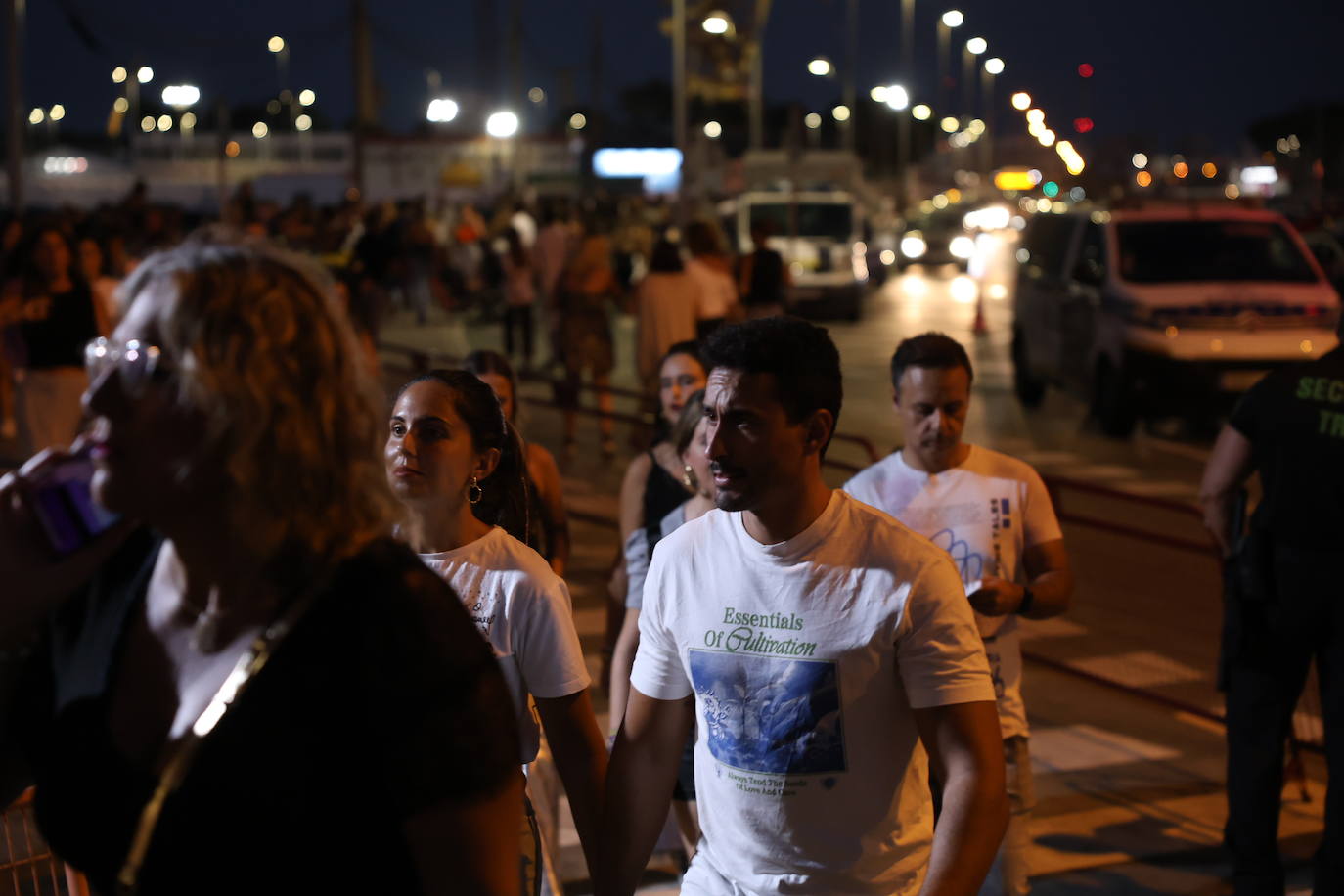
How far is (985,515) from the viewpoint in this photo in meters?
4.61

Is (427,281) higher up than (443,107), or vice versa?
(443,107)

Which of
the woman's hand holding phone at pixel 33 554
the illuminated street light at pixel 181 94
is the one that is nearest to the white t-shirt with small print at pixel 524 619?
the woman's hand holding phone at pixel 33 554

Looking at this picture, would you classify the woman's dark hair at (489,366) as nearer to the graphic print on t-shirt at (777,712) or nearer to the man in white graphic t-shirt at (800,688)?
the man in white graphic t-shirt at (800,688)

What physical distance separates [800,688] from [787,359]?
64cm

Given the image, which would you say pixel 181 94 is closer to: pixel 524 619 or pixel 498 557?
pixel 498 557

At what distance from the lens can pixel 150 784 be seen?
186 centimetres

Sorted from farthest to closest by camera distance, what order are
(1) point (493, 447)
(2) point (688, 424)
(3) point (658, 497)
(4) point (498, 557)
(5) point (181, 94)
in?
(5) point (181, 94)
(3) point (658, 497)
(2) point (688, 424)
(1) point (493, 447)
(4) point (498, 557)

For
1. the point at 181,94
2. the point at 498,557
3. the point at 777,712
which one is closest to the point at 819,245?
Result: the point at 498,557

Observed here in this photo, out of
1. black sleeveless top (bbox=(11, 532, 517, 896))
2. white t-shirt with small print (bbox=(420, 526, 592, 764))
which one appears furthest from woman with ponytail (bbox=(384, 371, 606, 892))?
black sleeveless top (bbox=(11, 532, 517, 896))

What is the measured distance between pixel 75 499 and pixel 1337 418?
4.00m

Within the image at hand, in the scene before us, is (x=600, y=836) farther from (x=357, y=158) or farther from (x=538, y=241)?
(x=357, y=158)

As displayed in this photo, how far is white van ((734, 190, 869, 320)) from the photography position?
96.8 ft

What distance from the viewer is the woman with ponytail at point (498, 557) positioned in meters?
3.25

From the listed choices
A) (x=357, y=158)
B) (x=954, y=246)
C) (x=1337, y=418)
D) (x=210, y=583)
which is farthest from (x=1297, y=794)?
(x=954, y=246)
